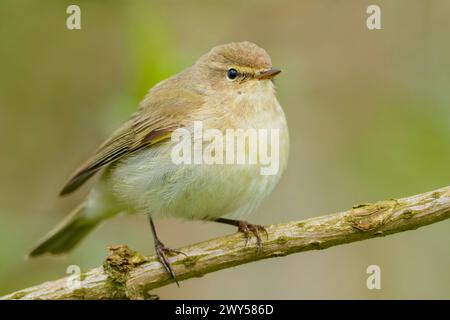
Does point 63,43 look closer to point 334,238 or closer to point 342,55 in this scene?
point 342,55

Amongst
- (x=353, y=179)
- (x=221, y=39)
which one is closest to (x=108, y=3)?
(x=221, y=39)

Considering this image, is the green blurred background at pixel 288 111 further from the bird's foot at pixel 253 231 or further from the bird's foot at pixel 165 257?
the bird's foot at pixel 253 231

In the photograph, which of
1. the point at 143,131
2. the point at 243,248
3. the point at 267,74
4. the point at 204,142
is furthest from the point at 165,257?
the point at 267,74

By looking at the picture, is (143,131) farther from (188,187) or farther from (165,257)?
(165,257)

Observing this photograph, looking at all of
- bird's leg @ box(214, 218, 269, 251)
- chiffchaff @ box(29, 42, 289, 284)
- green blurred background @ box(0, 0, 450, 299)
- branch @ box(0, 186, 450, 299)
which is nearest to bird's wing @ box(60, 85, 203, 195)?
chiffchaff @ box(29, 42, 289, 284)

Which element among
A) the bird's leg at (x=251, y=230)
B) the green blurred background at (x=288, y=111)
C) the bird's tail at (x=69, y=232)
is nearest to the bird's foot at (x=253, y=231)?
the bird's leg at (x=251, y=230)

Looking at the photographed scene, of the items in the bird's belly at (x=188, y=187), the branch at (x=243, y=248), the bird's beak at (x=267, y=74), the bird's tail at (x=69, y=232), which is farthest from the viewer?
the bird's tail at (x=69, y=232)

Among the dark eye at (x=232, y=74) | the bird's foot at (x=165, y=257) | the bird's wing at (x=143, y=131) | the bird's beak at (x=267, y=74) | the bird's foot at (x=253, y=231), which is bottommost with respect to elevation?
the bird's foot at (x=165, y=257)
